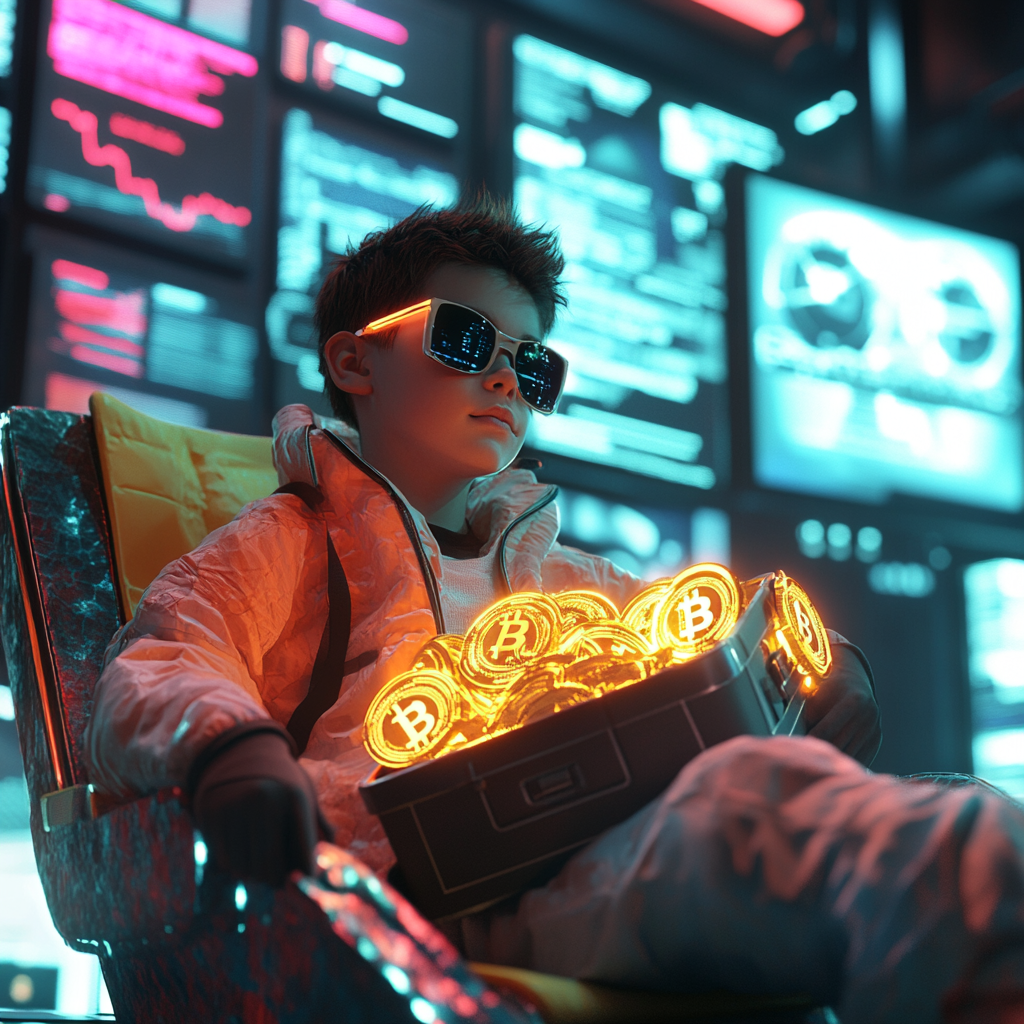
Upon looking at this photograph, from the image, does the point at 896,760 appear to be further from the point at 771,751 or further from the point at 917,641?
the point at 771,751

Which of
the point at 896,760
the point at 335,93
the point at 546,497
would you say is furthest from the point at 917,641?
the point at 546,497

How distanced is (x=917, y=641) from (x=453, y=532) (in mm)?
2762

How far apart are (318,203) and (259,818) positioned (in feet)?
7.25

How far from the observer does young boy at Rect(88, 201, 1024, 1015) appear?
0.56 m

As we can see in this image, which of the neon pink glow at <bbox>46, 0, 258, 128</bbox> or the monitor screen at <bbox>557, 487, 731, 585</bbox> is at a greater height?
the neon pink glow at <bbox>46, 0, 258, 128</bbox>

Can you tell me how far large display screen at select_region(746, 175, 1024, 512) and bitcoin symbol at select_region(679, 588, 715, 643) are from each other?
7.47 feet

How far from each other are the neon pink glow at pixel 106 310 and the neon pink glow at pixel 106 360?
0.06 metres

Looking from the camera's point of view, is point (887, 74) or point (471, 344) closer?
point (471, 344)

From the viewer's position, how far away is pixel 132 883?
69 cm

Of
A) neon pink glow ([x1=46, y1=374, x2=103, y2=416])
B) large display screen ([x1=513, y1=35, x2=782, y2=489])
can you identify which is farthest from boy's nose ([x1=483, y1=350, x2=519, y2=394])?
large display screen ([x1=513, y1=35, x2=782, y2=489])

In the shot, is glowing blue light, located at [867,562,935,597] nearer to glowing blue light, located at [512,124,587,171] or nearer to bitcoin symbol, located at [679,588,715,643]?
glowing blue light, located at [512,124,587,171]

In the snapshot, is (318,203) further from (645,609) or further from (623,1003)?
(623,1003)

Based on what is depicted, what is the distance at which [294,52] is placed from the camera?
262 centimetres

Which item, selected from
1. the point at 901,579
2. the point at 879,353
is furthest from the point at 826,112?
the point at 901,579
